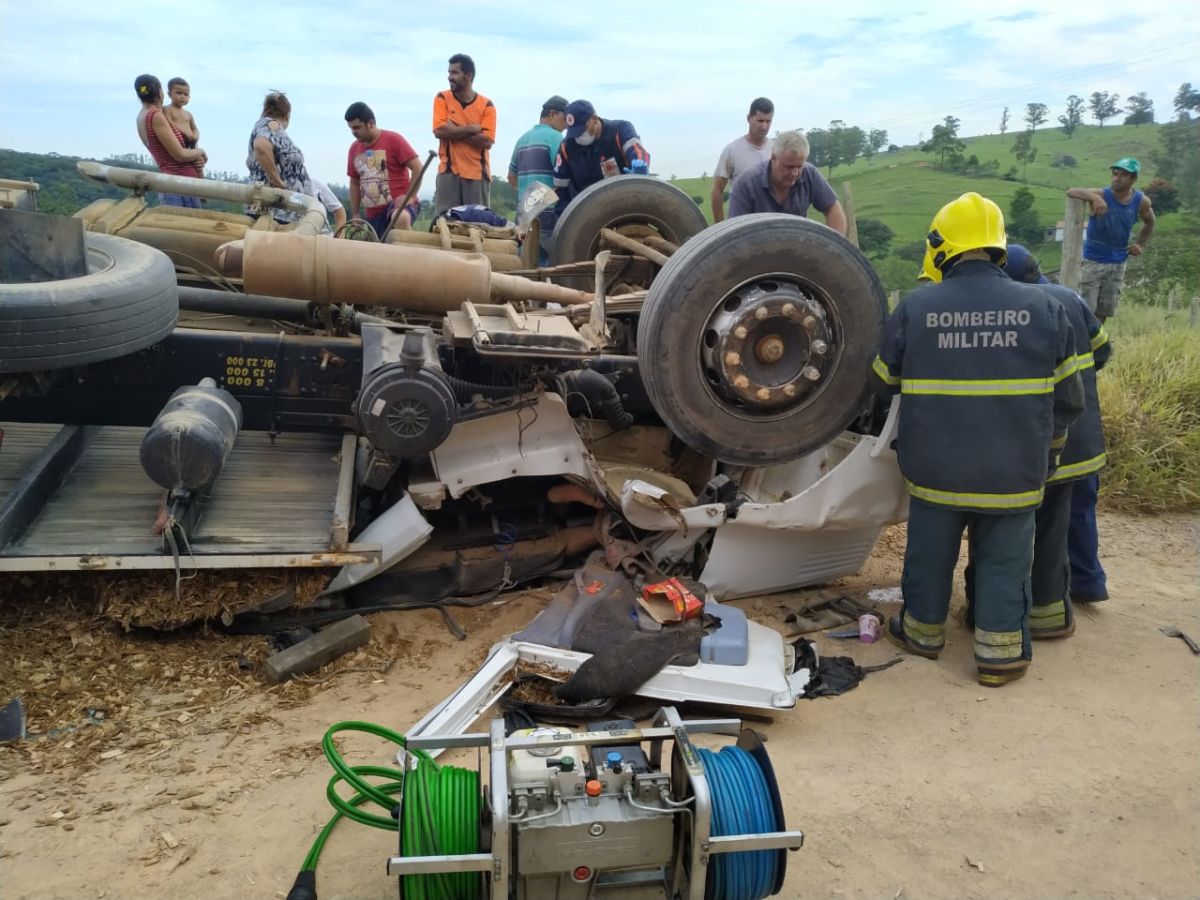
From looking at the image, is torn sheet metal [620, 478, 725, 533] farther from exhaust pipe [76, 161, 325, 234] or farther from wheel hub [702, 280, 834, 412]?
exhaust pipe [76, 161, 325, 234]

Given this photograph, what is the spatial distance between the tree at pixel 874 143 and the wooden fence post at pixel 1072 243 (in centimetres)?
4819

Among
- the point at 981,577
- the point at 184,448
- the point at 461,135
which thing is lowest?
the point at 981,577

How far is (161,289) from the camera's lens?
3652 millimetres

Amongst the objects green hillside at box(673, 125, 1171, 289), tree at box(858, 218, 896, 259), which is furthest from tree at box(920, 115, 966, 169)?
tree at box(858, 218, 896, 259)

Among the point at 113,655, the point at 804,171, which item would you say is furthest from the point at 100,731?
the point at 804,171

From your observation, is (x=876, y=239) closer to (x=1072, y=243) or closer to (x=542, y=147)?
(x=1072, y=243)

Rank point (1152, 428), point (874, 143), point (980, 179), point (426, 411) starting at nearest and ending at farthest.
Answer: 1. point (426, 411)
2. point (1152, 428)
3. point (980, 179)
4. point (874, 143)

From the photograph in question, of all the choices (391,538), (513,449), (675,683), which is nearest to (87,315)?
(391,538)

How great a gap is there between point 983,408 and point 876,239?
24.8 metres

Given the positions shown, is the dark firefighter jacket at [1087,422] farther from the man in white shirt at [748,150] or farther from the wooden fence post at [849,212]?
the man in white shirt at [748,150]

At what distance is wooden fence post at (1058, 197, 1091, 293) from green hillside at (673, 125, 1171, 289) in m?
14.2

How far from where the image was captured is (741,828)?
1.98 meters

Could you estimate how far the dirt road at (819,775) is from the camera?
2.38 m

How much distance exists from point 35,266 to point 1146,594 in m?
5.05
